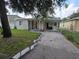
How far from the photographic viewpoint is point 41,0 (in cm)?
2008

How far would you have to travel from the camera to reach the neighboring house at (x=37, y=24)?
51500mm

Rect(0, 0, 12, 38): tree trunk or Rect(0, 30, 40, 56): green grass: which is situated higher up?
Rect(0, 0, 12, 38): tree trunk

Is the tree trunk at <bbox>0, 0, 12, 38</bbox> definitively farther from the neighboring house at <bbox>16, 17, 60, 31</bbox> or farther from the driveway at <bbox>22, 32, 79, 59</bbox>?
the neighboring house at <bbox>16, 17, 60, 31</bbox>

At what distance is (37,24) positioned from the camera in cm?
5294

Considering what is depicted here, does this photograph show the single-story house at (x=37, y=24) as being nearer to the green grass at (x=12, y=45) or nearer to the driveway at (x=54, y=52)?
the green grass at (x=12, y=45)

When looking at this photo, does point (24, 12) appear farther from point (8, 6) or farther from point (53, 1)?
point (53, 1)

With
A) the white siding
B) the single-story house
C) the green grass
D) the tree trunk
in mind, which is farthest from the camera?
the white siding

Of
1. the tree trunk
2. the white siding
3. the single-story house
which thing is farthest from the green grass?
the white siding

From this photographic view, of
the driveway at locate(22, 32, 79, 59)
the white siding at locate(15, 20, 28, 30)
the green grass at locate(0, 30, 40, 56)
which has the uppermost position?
the white siding at locate(15, 20, 28, 30)

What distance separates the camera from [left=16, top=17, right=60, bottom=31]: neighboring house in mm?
51500

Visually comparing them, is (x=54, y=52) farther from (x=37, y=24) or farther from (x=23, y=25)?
(x=23, y=25)

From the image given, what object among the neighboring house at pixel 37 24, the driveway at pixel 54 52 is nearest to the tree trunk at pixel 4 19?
the driveway at pixel 54 52

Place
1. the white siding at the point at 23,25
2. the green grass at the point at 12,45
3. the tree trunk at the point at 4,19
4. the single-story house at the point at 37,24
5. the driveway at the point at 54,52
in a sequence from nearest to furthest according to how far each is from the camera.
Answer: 1. the driveway at the point at 54,52
2. the green grass at the point at 12,45
3. the tree trunk at the point at 4,19
4. the single-story house at the point at 37,24
5. the white siding at the point at 23,25

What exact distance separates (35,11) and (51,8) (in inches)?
70.3
